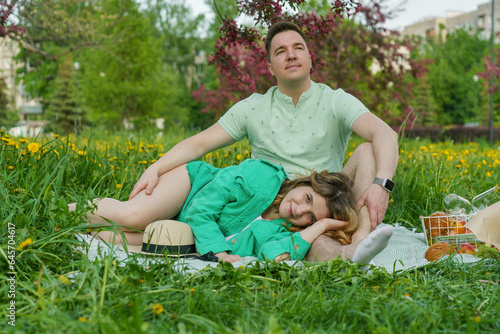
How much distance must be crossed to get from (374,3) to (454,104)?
1400 inches

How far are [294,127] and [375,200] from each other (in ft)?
2.80

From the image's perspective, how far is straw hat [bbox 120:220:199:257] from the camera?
8.08 feet

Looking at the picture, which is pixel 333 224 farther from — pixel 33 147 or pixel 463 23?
pixel 463 23

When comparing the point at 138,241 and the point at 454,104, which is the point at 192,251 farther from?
the point at 454,104

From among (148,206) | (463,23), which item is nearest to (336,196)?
(148,206)

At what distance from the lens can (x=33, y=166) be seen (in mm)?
3119

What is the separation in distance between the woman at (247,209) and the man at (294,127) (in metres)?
0.14

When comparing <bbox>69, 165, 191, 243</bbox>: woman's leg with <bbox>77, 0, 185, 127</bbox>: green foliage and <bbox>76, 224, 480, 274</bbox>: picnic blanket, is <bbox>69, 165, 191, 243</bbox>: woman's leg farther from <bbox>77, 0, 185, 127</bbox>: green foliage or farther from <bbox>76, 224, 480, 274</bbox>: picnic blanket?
<bbox>77, 0, 185, 127</bbox>: green foliage

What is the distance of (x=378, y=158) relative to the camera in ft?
8.81

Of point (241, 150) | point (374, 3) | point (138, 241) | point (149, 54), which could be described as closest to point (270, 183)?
point (138, 241)

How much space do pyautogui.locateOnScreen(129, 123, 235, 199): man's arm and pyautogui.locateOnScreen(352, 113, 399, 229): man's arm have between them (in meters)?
0.98

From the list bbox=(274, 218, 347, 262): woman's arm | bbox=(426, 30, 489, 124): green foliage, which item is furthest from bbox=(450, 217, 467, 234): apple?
bbox=(426, 30, 489, 124): green foliage

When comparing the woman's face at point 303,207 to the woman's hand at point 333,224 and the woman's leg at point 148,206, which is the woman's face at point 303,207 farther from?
the woman's leg at point 148,206

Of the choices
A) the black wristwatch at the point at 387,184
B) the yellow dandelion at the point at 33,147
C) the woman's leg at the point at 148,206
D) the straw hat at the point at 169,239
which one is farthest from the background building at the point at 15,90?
the black wristwatch at the point at 387,184
